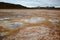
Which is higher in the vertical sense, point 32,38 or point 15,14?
point 15,14

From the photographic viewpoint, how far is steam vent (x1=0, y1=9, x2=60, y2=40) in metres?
1.33

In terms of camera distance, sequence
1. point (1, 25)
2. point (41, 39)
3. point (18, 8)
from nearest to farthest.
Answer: point (41, 39) < point (1, 25) < point (18, 8)

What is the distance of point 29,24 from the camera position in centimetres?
165

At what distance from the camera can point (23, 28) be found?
5.00ft

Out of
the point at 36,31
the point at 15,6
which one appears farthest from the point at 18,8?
the point at 36,31

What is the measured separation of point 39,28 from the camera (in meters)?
1.53

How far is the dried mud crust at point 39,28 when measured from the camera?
1313 millimetres

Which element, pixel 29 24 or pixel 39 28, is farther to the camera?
pixel 29 24

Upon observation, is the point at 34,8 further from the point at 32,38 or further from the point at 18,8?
the point at 32,38

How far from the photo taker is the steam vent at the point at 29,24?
4.38ft

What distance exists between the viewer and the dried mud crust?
51.7 inches

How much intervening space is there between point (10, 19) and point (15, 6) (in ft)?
1.72

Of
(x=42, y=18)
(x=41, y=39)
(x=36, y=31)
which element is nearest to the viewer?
(x=41, y=39)

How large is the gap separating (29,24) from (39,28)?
18cm
